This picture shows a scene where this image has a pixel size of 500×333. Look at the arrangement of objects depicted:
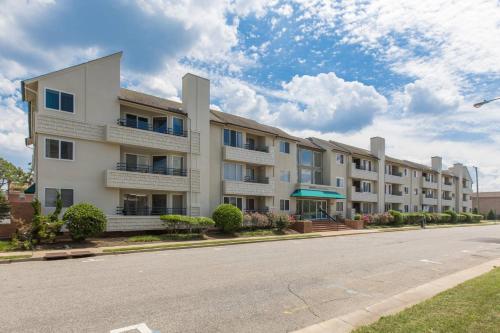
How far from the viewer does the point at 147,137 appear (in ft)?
76.9

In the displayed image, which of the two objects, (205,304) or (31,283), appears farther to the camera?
(31,283)

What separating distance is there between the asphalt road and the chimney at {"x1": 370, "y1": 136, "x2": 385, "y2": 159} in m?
34.8

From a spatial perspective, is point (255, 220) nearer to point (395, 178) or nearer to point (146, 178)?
point (146, 178)

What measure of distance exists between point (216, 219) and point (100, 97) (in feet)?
38.2

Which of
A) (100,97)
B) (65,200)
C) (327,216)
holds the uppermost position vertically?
(100,97)

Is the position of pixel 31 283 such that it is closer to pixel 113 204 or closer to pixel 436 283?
pixel 436 283

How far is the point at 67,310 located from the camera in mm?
6746

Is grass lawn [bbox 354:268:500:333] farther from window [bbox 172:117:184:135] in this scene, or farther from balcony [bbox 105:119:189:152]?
window [bbox 172:117:184:135]

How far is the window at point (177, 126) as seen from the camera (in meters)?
25.7

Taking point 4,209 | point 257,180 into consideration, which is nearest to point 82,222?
point 4,209

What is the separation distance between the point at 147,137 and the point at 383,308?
65.2 feet

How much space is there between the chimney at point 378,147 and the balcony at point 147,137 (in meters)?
32.1

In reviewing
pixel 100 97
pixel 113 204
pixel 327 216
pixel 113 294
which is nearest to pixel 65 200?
pixel 113 204

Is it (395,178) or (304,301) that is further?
(395,178)
